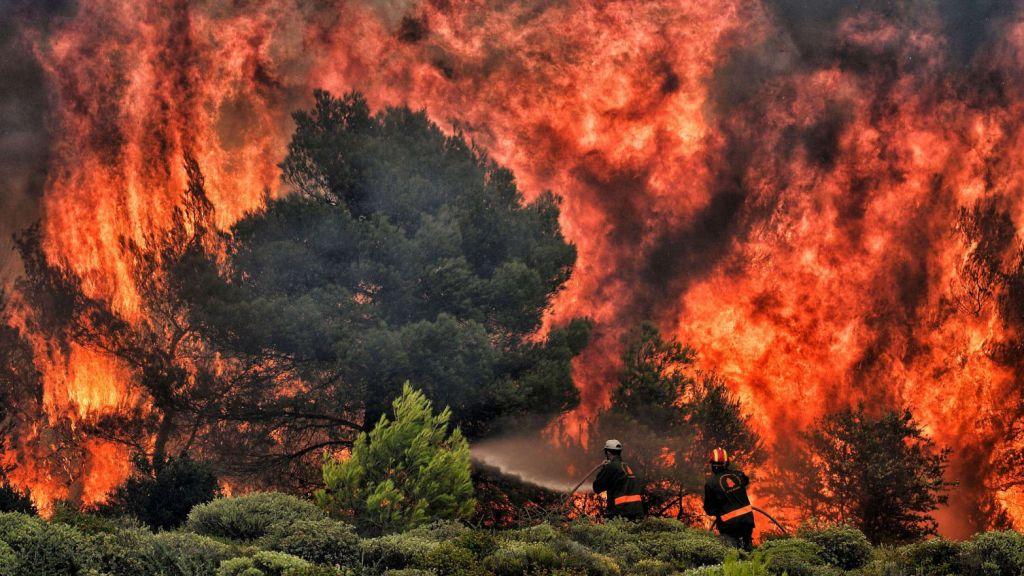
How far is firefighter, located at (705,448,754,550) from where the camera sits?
1647cm

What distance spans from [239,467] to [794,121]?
25859 mm

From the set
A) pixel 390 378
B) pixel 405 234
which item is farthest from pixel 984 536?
pixel 405 234

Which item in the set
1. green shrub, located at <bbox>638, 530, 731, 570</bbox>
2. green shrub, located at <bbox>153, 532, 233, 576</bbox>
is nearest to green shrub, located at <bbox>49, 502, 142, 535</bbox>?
green shrub, located at <bbox>153, 532, 233, 576</bbox>

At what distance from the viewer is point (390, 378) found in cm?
2602

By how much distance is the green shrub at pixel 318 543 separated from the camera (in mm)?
12469

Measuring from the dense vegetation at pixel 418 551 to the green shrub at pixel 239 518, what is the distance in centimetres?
1

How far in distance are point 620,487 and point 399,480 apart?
3.86m

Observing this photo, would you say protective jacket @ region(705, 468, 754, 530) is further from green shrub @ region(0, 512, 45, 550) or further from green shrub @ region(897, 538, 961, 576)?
green shrub @ region(0, 512, 45, 550)

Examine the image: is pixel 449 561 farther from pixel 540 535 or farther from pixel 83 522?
pixel 83 522

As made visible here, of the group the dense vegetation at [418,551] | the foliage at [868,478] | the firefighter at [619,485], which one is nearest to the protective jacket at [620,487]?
the firefighter at [619,485]

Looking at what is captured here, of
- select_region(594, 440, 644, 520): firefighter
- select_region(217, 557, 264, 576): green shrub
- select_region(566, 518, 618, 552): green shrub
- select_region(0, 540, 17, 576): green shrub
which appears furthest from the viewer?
select_region(594, 440, 644, 520): firefighter

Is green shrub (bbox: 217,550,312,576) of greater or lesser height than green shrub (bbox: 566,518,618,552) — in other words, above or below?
below

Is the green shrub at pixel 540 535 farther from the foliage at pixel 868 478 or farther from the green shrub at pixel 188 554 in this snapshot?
the foliage at pixel 868 478

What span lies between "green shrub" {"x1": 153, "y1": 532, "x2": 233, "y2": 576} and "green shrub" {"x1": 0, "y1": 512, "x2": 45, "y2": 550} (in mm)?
1288
